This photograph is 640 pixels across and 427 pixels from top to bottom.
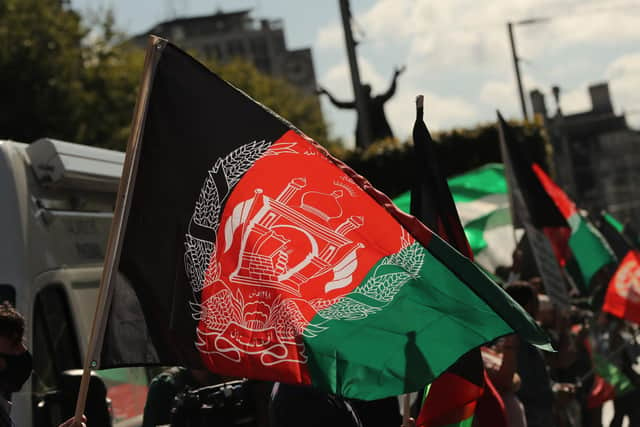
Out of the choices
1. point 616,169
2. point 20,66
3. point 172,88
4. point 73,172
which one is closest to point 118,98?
point 20,66

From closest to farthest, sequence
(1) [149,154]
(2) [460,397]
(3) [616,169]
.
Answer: (1) [149,154], (2) [460,397], (3) [616,169]

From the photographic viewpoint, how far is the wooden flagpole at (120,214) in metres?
4.91

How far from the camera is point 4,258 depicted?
6.88 m

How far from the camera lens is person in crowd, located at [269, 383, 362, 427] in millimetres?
5543

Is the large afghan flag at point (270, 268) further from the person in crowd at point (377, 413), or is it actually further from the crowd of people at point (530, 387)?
the person in crowd at point (377, 413)

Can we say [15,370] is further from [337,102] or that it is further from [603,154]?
[603,154]

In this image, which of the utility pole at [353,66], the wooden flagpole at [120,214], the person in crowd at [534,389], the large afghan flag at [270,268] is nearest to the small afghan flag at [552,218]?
the person in crowd at [534,389]

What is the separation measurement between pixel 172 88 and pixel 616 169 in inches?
7019

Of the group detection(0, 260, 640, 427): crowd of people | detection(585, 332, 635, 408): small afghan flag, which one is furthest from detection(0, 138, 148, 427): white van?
detection(585, 332, 635, 408): small afghan flag

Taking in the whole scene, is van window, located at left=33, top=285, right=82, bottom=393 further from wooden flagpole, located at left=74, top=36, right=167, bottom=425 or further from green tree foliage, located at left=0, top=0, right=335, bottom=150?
green tree foliage, located at left=0, top=0, right=335, bottom=150

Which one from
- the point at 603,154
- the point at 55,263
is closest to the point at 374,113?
the point at 55,263

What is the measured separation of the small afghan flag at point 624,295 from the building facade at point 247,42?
148 m

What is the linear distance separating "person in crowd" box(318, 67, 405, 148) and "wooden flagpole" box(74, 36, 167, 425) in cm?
1838

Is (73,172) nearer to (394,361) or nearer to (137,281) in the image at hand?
(137,281)
